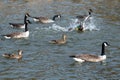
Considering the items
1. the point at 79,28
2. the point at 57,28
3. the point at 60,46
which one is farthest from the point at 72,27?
the point at 60,46

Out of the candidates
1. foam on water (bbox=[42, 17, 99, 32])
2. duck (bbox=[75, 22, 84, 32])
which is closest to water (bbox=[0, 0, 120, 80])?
foam on water (bbox=[42, 17, 99, 32])

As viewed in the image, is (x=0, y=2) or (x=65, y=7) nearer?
(x=65, y=7)

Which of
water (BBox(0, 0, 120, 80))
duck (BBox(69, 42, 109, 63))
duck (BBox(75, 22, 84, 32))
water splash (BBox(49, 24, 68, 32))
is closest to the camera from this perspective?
water (BBox(0, 0, 120, 80))

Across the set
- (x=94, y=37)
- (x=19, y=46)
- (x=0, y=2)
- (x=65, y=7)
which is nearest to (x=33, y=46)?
(x=19, y=46)

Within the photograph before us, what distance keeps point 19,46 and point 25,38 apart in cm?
288

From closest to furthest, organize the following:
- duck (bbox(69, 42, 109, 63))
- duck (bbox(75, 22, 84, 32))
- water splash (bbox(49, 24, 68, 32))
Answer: duck (bbox(69, 42, 109, 63)), duck (bbox(75, 22, 84, 32)), water splash (bbox(49, 24, 68, 32))

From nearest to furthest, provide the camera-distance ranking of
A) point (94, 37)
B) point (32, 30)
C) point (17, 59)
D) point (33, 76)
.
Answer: point (33, 76) → point (17, 59) → point (94, 37) → point (32, 30)

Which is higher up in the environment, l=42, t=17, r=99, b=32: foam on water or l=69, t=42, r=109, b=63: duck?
l=42, t=17, r=99, b=32: foam on water

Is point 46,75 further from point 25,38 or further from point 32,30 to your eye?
point 32,30

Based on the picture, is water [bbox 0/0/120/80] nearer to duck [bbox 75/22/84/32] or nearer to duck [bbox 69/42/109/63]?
duck [bbox 69/42/109/63]

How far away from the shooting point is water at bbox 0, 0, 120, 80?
73.6ft

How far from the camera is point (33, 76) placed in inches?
856

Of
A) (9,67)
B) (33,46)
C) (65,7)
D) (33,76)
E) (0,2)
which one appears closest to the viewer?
(33,76)

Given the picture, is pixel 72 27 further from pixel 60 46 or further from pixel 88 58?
pixel 88 58
